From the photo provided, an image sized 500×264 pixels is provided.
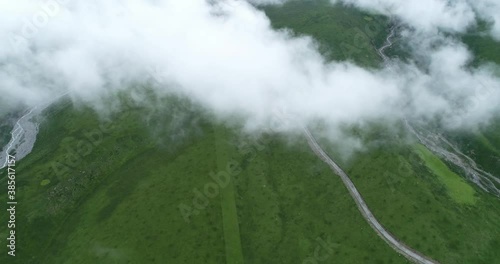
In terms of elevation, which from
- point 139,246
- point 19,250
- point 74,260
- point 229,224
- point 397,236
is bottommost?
point 19,250

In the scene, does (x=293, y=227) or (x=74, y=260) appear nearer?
(x=74, y=260)

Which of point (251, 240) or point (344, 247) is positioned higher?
point (344, 247)

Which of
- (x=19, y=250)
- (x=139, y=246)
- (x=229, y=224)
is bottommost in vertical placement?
(x=19, y=250)

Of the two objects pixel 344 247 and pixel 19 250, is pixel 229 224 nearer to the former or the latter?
pixel 344 247

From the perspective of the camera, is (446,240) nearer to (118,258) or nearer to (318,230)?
(318,230)

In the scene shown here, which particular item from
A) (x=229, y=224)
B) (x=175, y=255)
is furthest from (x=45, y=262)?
(x=229, y=224)

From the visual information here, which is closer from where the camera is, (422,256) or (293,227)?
(422,256)

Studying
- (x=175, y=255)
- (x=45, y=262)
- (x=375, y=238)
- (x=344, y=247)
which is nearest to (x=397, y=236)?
(x=375, y=238)

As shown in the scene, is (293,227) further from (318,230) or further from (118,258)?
(118,258)

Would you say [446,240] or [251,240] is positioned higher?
[446,240]
